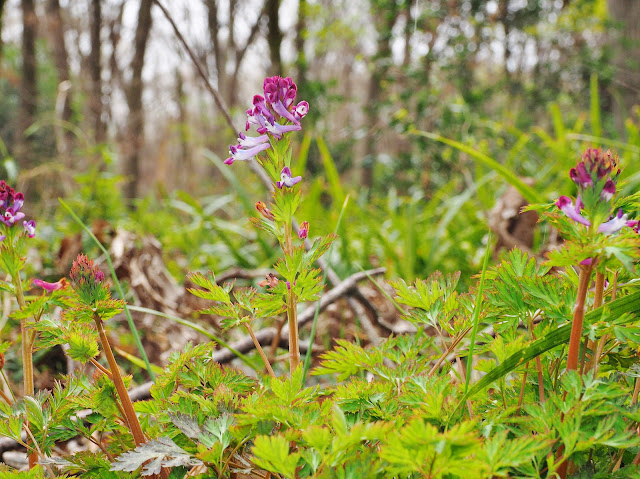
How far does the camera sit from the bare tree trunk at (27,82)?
17.8 feet

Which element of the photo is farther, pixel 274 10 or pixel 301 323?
pixel 274 10

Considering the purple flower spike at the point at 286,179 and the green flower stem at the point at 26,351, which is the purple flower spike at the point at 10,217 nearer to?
the green flower stem at the point at 26,351

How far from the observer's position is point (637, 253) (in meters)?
0.47

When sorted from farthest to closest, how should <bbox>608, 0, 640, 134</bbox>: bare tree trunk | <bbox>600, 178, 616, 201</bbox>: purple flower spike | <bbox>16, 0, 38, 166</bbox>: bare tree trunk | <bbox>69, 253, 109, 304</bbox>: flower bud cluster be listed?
1. <bbox>608, 0, 640, 134</bbox>: bare tree trunk
2. <bbox>16, 0, 38, 166</bbox>: bare tree trunk
3. <bbox>69, 253, 109, 304</bbox>: flower bud cluster
4. <bbox>600, 178, 616, 201</bbox>: purple flower spike

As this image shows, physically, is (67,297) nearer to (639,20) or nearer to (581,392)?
(581,392)

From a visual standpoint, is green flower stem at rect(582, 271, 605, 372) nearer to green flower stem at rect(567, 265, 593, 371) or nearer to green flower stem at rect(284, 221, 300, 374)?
green flower stem at rect(567, 265, 593, 371)

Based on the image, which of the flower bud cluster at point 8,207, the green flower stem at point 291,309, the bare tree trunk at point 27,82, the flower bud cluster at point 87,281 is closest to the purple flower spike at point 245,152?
the green flower stem at point 291,309

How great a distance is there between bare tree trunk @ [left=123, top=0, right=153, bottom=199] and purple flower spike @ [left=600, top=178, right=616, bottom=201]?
6.38 metres

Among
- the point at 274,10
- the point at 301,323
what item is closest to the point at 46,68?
the point at 274,10

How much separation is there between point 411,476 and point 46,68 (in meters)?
16.8

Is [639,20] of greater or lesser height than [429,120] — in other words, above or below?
above

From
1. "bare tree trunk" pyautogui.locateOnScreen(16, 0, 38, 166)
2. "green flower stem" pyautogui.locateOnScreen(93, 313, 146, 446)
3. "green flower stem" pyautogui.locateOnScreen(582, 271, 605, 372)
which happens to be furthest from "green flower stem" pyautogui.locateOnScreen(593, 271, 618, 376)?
"bare tree trunk" pyautogui.locateOnScreen(16, 0, 38, 166)

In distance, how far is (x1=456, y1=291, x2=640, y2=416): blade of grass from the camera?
594mm

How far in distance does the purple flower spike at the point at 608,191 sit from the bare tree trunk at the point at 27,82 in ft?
18.6
